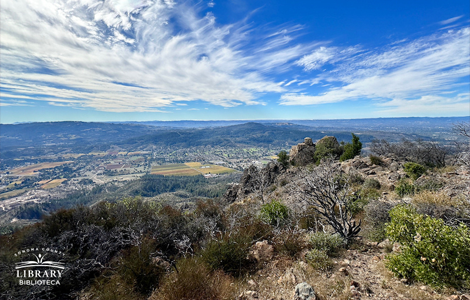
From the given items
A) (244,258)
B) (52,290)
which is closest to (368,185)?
(244,258)

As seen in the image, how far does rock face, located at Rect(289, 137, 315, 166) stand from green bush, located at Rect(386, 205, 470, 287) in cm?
2579

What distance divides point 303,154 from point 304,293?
28402 millimetres

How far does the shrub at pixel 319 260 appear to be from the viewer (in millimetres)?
5836

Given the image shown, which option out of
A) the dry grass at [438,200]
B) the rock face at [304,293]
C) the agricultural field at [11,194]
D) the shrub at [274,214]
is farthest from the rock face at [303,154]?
the agricultural field at [11,194]

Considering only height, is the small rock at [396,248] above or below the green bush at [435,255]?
below

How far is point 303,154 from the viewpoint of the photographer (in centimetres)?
3122

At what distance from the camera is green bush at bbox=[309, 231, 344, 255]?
22.0ft

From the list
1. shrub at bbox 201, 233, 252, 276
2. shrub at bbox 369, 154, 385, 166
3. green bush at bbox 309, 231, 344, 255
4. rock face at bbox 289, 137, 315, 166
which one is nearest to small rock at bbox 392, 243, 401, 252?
green bush at bbox 309, 231, 344, 255

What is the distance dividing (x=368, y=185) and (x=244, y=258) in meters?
12.2

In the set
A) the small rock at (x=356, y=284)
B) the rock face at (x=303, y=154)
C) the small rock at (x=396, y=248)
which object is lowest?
the rock face at (x=303, y=154)

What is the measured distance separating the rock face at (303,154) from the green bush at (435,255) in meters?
25.8

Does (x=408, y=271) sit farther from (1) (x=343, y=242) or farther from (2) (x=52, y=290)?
(2) (x=52, y=290)

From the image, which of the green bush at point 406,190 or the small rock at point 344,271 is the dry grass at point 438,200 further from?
the small rock at point 344,271

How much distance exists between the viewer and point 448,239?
160 inches
